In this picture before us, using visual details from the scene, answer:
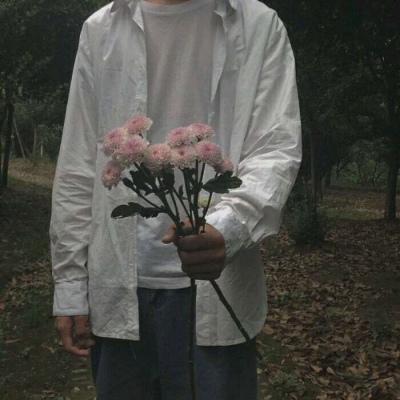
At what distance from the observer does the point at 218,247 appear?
1.31m

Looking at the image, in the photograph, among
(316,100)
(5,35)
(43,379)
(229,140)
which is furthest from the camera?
(316,100)

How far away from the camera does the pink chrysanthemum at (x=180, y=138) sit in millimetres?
1195

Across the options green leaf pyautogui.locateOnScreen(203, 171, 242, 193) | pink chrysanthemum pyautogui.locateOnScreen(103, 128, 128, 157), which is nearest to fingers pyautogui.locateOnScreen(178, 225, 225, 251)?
green leaf pyautogui.locateOnScreen(203, 171, 242, 193)

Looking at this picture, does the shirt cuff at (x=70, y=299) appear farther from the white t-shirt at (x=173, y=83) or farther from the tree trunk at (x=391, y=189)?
the tree trunk at (x=391, y=189)

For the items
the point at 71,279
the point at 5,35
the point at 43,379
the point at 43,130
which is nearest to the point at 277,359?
the point at 43,379

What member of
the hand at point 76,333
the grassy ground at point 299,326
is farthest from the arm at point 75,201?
the grassy ground at point 299,326

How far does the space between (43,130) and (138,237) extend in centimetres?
3903

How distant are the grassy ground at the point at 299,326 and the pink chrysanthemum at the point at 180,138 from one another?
374 cm

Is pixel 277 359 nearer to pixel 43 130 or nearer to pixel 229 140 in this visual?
pixel 229 140

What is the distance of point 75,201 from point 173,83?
431 millimetres

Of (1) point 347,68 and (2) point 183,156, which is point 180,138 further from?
(1) point 347,68

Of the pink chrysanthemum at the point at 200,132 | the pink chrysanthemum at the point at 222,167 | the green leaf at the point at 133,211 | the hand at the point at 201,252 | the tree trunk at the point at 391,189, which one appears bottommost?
the tree trunk at the point at 391,189

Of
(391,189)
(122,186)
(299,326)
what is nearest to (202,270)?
(122,186)

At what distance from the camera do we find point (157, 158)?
1.17 meters
